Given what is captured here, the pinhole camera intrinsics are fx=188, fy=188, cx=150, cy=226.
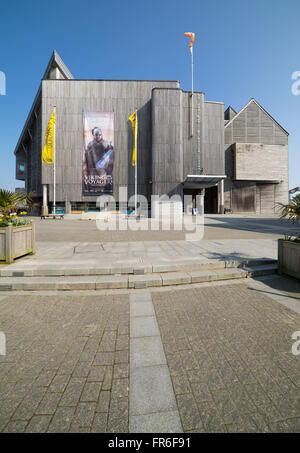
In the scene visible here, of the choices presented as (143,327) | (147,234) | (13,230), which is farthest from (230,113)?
(143,327)

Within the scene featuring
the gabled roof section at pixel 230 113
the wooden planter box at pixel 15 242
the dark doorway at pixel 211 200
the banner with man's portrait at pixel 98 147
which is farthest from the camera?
the gabled roof section at pixel 230 113

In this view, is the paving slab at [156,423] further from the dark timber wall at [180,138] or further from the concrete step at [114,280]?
the dark timber wall at [180,138]

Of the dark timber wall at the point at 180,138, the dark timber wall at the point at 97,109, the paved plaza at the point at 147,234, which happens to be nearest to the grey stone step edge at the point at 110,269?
the paved plaza at the point at 147,234

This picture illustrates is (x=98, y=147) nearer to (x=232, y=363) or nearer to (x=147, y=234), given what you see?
(x=147, y=234)

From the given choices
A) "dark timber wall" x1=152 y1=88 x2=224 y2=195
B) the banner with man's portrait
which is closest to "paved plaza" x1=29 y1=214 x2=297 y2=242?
"dark timber wall" x1=152 y1=88 x2=224 y2=195

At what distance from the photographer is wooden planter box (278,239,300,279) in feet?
16.6

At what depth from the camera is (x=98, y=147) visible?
30.4 m

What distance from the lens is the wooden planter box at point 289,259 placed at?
5066 mm

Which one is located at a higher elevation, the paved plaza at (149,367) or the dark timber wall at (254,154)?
the dark timber wall at (254,154)

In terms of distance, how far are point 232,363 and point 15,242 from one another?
21.6 ft

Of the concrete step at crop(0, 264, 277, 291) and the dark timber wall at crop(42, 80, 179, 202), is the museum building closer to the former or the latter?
the dark timber wall at crop(42, 80, 179, 202)

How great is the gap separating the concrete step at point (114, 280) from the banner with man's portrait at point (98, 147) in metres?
27.5

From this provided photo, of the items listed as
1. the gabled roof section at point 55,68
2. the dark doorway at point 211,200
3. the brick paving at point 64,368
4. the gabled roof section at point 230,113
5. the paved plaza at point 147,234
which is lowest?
the brick paving at point 64,368

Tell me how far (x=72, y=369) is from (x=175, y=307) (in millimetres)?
2031
